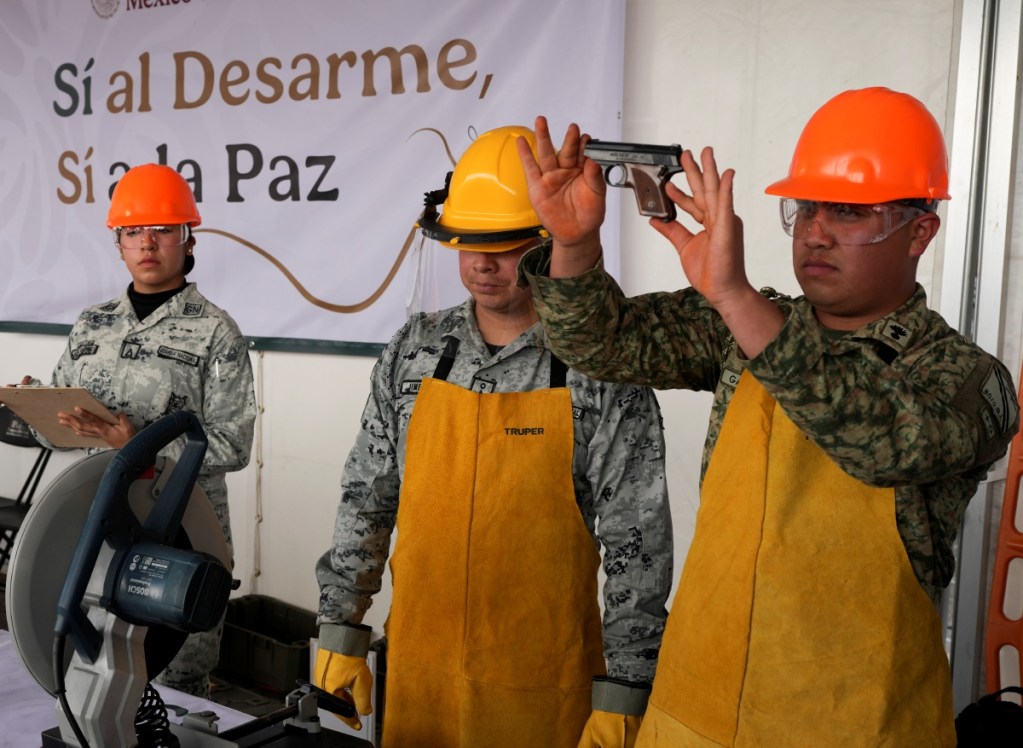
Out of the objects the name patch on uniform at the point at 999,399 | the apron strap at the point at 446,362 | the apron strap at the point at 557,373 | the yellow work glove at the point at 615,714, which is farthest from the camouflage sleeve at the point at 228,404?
A: the name patch on uniform at the point at 999,399

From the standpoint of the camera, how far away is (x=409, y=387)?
198 cm

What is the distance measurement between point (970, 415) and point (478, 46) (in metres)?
2.40

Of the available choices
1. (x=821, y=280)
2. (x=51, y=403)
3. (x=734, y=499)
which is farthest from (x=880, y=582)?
(x=51, y=403)

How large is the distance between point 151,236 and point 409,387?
47.2 inches

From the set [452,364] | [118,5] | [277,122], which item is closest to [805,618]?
[452,364]

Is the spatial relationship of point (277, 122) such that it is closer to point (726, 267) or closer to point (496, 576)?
point (496, 576)

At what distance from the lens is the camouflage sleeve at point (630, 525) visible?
180cm

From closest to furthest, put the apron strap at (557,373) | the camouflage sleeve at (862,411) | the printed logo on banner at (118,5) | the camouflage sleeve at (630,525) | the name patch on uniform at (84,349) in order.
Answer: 1. the camouflage sleeve at (862,411)
2. the camouflage sleeve at (630,525)
3. the apron strap at (557,373)
4. the name patch on uniform at (84,349)
5. the printed logo on banner at (118,5)

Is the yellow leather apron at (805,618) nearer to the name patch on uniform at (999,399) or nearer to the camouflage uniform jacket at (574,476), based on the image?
the name patch on uniform at (999,399)

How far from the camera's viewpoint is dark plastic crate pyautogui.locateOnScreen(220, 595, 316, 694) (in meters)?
3.73

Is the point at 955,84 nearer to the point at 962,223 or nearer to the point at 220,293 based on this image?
the point at 962,223

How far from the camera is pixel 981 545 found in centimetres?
252

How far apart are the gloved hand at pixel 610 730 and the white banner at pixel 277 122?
150 centimetres

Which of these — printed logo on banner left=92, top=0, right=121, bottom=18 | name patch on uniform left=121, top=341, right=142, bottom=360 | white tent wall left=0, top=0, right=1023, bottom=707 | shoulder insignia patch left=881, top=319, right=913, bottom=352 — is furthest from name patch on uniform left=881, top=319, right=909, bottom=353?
printed logo on banner left=92, top=0, right=121, bottom=18
